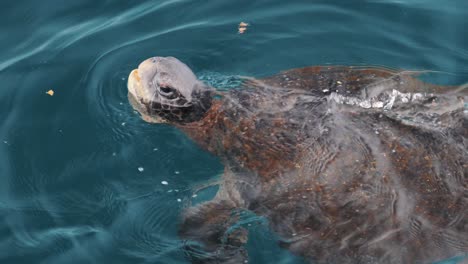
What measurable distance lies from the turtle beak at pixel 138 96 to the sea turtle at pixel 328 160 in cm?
1

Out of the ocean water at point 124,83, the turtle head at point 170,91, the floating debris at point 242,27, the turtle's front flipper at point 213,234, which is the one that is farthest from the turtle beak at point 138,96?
the floating debris at point 242,27

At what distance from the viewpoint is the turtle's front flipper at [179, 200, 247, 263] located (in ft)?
16.3

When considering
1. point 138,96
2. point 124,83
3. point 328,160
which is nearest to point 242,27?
point 124,83

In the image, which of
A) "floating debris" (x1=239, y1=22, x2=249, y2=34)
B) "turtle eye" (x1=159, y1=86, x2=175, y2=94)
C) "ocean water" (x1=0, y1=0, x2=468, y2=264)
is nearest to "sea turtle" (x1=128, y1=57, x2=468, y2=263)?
"turtle eye" (x1=159, y1=86, x2=175, y2=94)

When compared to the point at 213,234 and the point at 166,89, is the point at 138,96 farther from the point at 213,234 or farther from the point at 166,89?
the point at 213,234

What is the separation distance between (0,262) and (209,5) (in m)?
4.10

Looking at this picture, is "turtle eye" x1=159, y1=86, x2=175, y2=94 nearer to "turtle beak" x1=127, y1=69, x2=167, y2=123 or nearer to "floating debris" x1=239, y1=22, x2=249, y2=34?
"turtle beak" x1=127, y1=69, x2=167, y2=123

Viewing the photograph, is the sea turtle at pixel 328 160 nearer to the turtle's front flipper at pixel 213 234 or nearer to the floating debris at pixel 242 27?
the turtle's front flipper at pixel 213 234

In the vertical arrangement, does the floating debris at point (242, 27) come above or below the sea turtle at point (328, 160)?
above

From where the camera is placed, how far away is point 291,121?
A: 5.05 m

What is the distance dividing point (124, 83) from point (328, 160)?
2.67 meters

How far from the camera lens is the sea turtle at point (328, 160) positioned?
15.0 feet

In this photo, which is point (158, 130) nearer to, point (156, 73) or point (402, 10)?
point (156, 73)

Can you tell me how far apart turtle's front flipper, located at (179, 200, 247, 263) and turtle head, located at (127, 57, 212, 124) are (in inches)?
33.5
